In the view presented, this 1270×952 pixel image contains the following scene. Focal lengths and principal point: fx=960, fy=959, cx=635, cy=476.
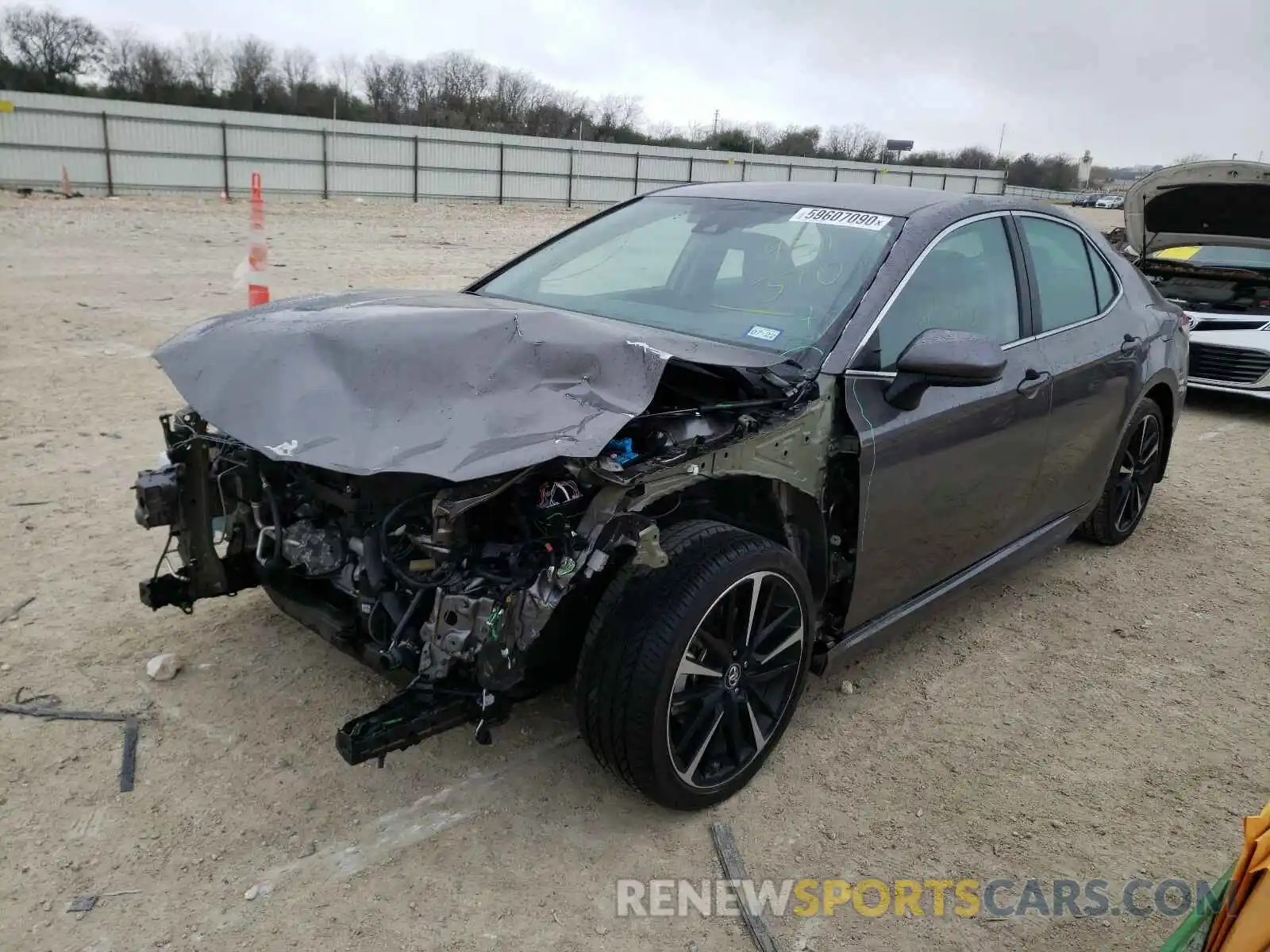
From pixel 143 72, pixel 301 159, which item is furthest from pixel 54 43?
pixel 301 159

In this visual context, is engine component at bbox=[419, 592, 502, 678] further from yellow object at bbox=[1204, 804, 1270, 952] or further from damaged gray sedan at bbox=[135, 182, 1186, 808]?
yellow object at bbox=[1204, 804, 1270, 952]

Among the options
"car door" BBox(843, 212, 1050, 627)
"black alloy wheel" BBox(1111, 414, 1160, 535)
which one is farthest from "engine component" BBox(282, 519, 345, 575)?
"black alloy wheel" BBox(1111, 414, 1160, 535)

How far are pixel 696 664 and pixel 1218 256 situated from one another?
832cm

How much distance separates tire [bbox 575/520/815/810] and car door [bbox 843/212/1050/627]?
17.1 inches

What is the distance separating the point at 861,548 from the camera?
10.4ft

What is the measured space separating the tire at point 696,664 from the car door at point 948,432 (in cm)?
43

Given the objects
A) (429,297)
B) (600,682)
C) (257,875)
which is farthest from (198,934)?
(429,297)

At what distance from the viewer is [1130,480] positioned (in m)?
5.04

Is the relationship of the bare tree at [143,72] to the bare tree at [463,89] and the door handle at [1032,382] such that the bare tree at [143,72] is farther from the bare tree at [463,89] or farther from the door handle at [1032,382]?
the door handle at [1032,382]

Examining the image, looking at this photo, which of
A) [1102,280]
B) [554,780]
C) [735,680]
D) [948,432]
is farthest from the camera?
[1102,280]

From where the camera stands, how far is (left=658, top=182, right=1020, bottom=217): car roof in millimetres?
3619

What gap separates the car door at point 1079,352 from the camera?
13.0 ft

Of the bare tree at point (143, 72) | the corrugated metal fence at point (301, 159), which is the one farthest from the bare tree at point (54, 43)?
the corrugated metal fence at point (301, 159)

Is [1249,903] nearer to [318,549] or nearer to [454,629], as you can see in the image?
[454,629]
